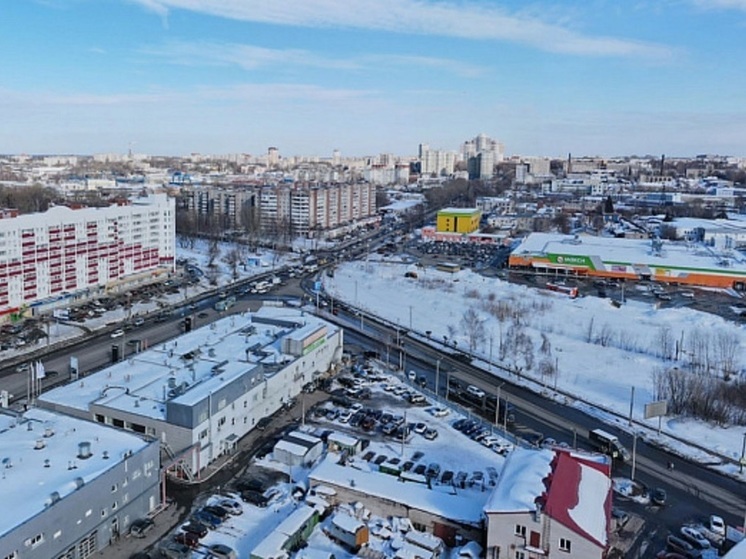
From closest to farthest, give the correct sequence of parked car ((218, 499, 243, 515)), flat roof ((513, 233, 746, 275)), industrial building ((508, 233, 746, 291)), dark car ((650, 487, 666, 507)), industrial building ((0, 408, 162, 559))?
1. industrial building ((0, 408, 162, 559))
2. parked car ((218, 499, 243, 515))
3. dark car ((650, 487, 666, 507))
4. industrial building ((508, 233, 746, 291))
5. flat roof ((513, 233, 746, 275))

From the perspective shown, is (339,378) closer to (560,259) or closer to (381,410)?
(381,410)

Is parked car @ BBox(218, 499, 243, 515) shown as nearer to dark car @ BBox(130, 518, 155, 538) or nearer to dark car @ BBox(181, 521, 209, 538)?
dark car @ BBox(181, 521, 209, 538)

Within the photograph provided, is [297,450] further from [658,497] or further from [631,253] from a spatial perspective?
[631,253]

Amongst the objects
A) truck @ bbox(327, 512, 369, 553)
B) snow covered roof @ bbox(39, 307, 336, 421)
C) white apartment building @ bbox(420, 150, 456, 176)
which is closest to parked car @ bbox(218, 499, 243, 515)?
truck @ bbox(327, 512, 369, 553)

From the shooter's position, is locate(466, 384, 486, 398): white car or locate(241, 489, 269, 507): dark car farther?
locate(466, 384, 486, 398): white car

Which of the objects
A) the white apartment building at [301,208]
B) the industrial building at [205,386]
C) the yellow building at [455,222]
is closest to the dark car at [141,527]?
the industrial building at [205,386]

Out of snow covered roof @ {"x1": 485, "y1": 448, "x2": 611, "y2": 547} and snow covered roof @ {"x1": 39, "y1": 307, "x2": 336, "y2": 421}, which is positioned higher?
snow covered roof @ {"x1": 39, "y1": 307, "x2": 336, "y2": 421}

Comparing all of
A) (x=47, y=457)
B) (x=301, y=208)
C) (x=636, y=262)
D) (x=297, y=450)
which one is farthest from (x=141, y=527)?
(x=301, y=208)
